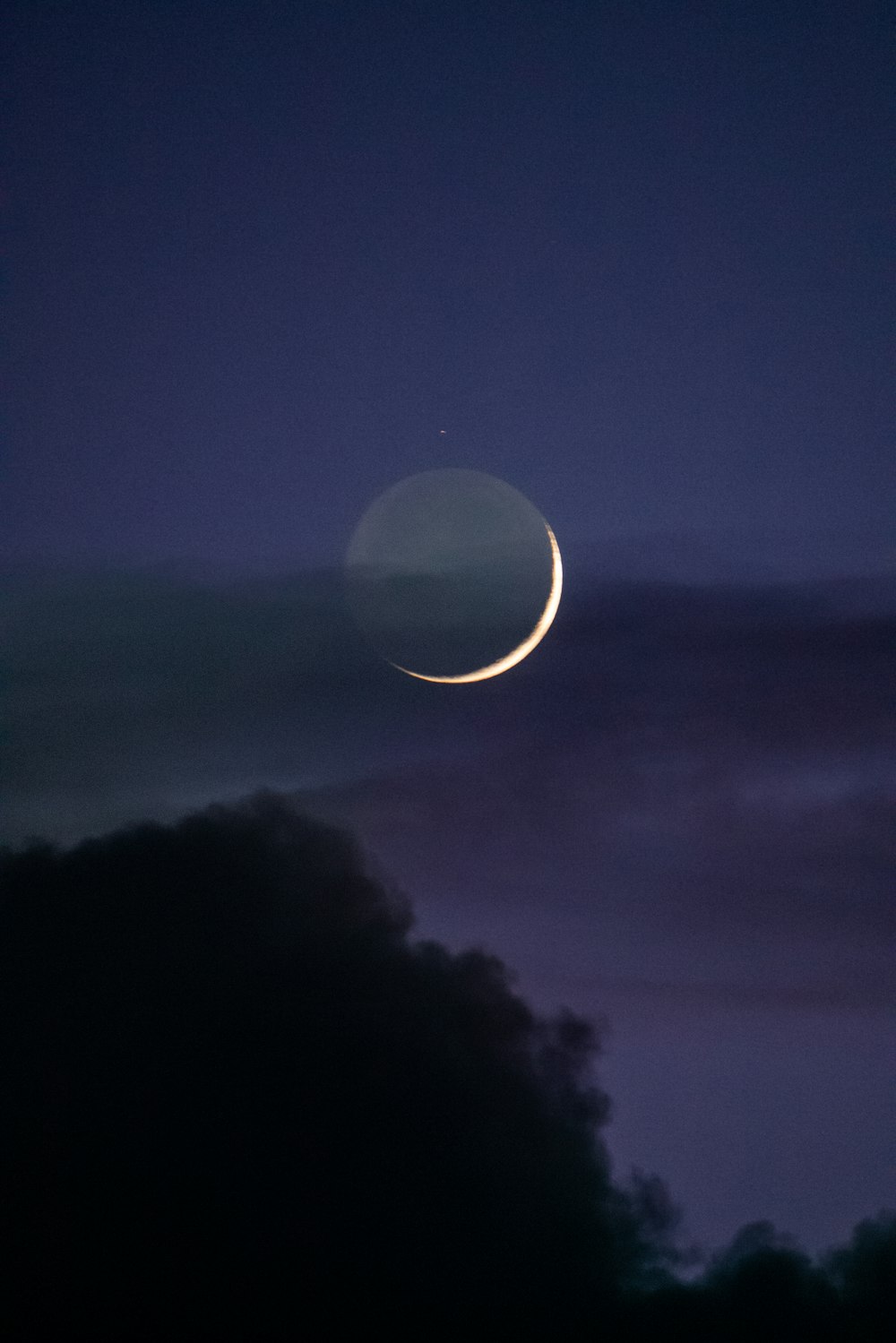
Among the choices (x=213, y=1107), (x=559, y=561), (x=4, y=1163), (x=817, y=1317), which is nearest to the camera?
(x=559, y=561)

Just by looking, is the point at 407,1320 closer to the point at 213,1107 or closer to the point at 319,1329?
the point at 319,1329

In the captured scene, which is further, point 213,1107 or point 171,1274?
point 213,1107

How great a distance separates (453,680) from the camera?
6588 centimetres

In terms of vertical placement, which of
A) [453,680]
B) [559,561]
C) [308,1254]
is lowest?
[308,1254]

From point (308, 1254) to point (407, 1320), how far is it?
55.9ft

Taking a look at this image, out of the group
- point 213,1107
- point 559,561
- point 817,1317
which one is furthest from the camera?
point 213,1107

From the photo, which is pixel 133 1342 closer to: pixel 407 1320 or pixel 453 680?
pixel 407 1320

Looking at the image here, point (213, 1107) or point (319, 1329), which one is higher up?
point (213, 1107)

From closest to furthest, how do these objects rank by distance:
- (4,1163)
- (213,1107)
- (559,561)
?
(559,561) → (4,1163) → (213,1107)

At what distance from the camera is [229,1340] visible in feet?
548

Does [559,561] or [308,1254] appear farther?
[308,1254]

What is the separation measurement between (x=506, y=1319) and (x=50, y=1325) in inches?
2576

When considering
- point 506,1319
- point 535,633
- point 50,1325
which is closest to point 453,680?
point 535,633

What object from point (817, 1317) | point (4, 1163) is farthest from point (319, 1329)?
point (817, 1317)
